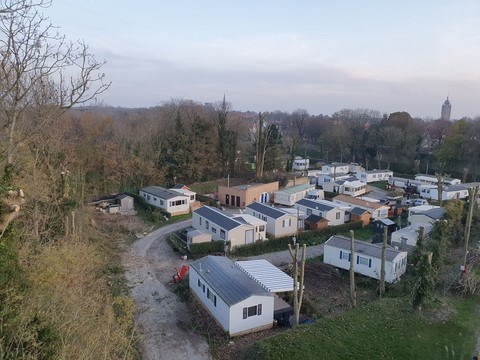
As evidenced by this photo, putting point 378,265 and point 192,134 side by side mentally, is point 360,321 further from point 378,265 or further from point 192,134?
point 192,134

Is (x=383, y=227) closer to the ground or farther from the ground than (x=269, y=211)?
closer to the ground

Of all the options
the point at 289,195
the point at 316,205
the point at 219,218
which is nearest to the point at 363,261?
the point at 219,218

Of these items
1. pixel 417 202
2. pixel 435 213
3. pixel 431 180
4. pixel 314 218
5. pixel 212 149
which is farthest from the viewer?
pixel 431 180

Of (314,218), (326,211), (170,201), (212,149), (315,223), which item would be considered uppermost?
(212,149)

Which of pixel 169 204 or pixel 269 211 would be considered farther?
pixel 169 204

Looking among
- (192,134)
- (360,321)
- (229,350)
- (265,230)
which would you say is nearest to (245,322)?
(229,350)

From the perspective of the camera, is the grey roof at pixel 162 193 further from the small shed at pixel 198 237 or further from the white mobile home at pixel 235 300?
the white mobile home at pixel 235 300

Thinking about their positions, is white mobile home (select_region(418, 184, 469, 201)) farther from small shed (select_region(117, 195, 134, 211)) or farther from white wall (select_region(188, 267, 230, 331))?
white wall (select_region(188, 267, 230, 331))

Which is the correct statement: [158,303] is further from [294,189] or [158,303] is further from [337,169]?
[337,169]
